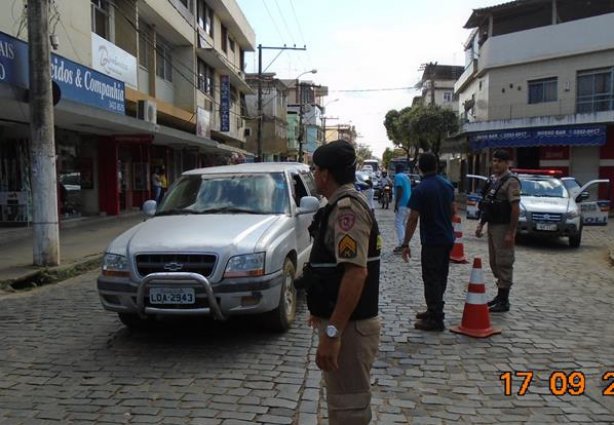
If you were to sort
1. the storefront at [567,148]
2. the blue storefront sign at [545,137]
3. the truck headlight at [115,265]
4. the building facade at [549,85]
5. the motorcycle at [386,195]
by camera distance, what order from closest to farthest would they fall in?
the truck headlight at [115,265]
the motorcycle at [386,195]
the blue storefront sign at [545,137]
the storefront at [567,148]
the building facade at [549,85]

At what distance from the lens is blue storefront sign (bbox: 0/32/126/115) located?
1057 cm

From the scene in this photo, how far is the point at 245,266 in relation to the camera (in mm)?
5289

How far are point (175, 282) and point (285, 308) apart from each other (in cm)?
A: 126

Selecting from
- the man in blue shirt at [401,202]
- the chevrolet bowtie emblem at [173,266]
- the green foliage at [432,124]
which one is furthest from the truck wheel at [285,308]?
the green foliage at [432,124]

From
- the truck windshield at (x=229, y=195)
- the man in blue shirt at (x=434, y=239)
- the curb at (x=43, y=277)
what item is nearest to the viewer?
the man in blue shirt at (x=434, y=239)

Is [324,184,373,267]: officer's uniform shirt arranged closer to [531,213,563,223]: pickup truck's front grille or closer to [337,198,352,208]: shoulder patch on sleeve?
[337,198,352,208]: shoulder patch on sleeve

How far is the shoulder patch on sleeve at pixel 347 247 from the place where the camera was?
267 cm

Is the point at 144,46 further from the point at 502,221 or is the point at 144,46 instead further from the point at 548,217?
the point at 502,221

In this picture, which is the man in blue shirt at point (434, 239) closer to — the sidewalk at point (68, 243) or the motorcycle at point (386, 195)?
the sidewalk at point (68, 243)

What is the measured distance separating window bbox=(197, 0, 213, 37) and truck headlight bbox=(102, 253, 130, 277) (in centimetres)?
2569

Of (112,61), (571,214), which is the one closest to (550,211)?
(571,214)

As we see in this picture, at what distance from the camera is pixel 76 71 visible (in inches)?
531

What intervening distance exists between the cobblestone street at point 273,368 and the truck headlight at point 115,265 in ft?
2.45
